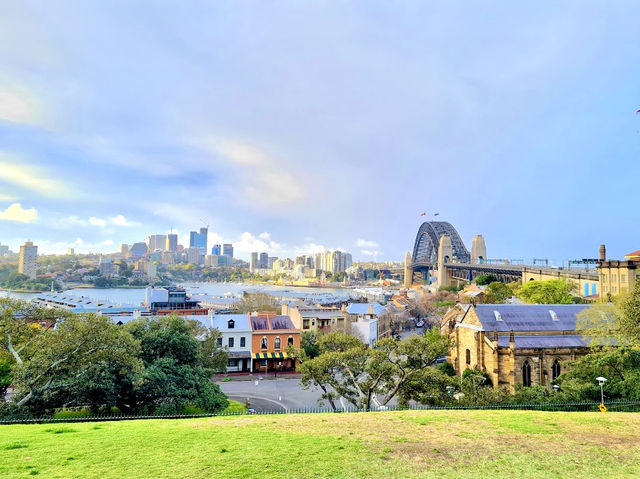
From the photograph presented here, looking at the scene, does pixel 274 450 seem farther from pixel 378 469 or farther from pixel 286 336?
pixel 286 336

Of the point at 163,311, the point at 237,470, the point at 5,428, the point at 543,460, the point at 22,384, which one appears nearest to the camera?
the point at 237,470

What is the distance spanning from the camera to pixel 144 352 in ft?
75.2

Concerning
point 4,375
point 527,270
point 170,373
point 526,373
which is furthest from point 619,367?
point 527,270

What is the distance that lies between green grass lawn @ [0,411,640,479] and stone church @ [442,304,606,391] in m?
17.2

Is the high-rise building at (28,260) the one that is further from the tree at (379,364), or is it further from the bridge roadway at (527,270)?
the tree at (379,364)

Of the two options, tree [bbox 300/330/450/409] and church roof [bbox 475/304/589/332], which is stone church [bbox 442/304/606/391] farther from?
tree [bbox 300/330/450/409]

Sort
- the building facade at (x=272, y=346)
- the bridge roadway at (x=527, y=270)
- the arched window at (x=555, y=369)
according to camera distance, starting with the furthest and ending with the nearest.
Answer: the bridge roadway at (x=527, y=270) → the building facade at (x=272, y=346) → the arched window at (x=555, y=369)

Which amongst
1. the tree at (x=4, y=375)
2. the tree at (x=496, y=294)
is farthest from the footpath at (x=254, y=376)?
the tree at (x=496, y=294)

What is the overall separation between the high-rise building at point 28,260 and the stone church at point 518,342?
688 ft

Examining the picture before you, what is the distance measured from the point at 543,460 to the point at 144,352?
20.6 metres

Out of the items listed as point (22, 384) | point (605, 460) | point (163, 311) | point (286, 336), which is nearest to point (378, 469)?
point (605, 460)

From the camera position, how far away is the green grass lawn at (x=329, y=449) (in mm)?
9156

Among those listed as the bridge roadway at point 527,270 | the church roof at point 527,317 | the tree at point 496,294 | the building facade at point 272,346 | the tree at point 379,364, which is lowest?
the building facade at point 272,346

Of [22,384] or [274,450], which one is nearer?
[274,450]
